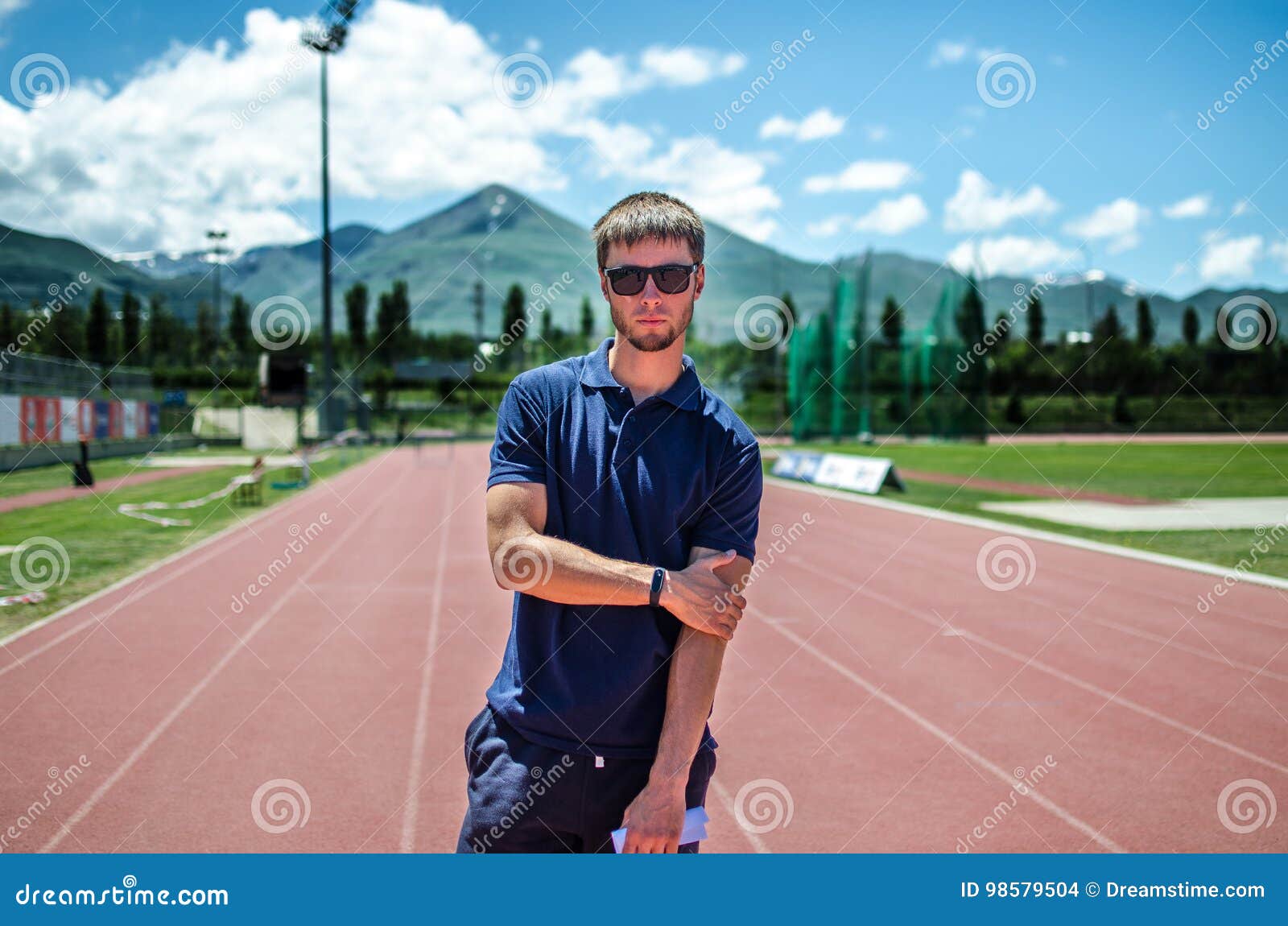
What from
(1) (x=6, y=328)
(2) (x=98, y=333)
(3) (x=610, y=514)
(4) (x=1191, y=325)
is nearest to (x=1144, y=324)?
(4) (x=1191, y=325)

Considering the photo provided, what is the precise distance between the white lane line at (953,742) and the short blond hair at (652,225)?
13.1ft

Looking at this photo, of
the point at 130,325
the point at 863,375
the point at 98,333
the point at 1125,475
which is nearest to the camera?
the point at 1125,475

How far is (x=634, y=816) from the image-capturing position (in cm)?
194

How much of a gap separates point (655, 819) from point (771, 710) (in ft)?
17.2

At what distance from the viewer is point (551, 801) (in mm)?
2000

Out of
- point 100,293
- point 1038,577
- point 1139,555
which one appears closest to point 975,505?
point 1139,555

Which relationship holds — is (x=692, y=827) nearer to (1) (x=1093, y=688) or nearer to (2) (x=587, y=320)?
(1) (x=1093, y=688)

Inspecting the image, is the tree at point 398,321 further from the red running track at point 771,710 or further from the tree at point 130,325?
→ the red running track at point 771,710

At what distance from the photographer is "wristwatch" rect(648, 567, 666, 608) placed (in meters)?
1.90

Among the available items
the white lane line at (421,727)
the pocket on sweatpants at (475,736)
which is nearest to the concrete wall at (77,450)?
the white lane line at (421,727)

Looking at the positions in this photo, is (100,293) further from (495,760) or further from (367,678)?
(495,760)

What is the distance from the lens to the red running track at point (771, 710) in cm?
495

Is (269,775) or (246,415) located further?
(246,415)

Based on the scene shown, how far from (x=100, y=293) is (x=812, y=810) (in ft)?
334
